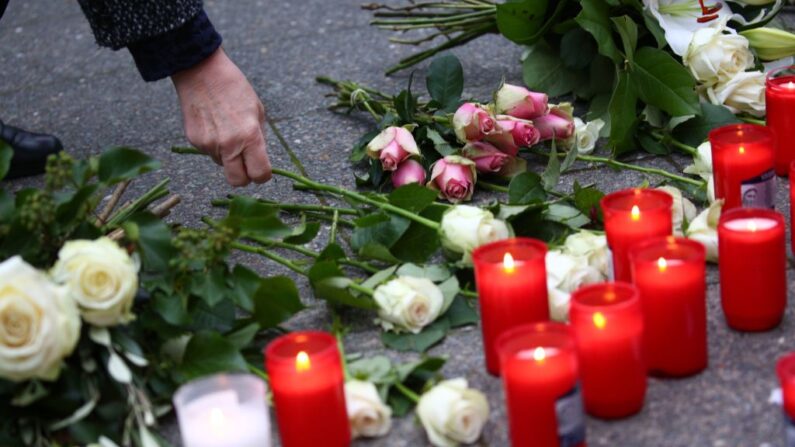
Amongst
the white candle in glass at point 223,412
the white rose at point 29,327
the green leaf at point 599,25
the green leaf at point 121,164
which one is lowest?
the white candle in glass at point 223,412

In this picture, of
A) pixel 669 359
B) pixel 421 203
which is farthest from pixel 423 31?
pixel 669 359

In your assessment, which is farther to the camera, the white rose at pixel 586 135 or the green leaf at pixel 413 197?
the white rose at pixel 586 135

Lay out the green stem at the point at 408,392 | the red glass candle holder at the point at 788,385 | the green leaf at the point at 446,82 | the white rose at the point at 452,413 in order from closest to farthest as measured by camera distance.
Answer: the red glass candle holder at the point at 788,385 < the white rose at the point at 452,413 < the green stem at the point at 408,392 < the green leaf at the point at 446,82

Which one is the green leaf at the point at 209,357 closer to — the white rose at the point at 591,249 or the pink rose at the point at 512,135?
the white rose at the point at 591,249

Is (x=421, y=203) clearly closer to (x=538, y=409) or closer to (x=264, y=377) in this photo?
(x=264, y=377)

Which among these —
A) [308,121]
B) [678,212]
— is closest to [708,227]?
[678,212]

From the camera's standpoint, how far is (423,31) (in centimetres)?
325

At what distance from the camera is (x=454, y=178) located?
2.04 metres

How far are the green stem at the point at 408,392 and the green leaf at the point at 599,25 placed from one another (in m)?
0.92

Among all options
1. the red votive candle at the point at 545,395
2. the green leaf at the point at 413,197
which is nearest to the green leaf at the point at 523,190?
the green leaf at the point at 413,197

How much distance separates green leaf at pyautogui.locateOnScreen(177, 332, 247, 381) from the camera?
4.99 ft

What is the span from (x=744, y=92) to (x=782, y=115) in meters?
0.19

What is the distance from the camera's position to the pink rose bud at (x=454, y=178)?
2045 mm

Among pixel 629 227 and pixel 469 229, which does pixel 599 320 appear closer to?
pixel 629 227
